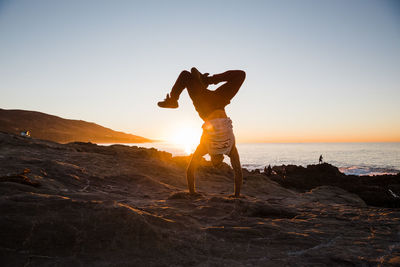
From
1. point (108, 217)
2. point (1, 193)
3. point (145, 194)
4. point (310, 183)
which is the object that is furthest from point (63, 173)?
point (310, 183)

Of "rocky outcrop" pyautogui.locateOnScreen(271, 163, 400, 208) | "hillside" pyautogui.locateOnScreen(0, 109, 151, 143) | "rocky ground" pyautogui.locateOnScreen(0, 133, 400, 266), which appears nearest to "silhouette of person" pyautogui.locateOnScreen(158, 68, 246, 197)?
"rocky ground" pyautogui.locateOnScreen(0, 133, 400, 266)

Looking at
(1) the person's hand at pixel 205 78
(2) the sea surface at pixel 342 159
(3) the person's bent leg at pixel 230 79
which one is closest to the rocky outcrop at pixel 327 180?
(3) the person's bent leg at pixel 230 79

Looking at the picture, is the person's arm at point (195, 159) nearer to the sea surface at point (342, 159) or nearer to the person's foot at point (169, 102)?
the person's foot at point (169, 102)

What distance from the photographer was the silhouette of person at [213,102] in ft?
12.2

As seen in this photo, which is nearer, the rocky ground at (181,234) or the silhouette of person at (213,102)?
the rocky ground at (181,234)

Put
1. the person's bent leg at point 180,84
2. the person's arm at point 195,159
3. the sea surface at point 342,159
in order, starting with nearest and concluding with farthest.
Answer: the person's bent leg at point 180,84 < the person's arm at point 195,159 < the sea surface at point 342,159

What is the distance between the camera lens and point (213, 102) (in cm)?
390

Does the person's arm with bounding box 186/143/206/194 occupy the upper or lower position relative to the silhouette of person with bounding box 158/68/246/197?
lower

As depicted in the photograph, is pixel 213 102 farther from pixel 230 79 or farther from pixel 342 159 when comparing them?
pixel 342 159

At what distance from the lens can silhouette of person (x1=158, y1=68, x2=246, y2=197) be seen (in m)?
3.71

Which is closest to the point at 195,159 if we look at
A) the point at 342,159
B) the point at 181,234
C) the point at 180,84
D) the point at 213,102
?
the point at 213,102

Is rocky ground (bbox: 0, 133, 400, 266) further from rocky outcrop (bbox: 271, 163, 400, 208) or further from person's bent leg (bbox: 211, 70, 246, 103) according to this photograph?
rocky outcrop (bbox: 271, 163, 400, 208)

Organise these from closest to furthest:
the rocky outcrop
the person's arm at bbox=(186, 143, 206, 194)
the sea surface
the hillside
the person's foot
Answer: the person's foot, the person's arm at bbox=(186, 143, 206, 194), the rocky outcrop, the sea surface, the hillside

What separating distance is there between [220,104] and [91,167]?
3.57 metres
